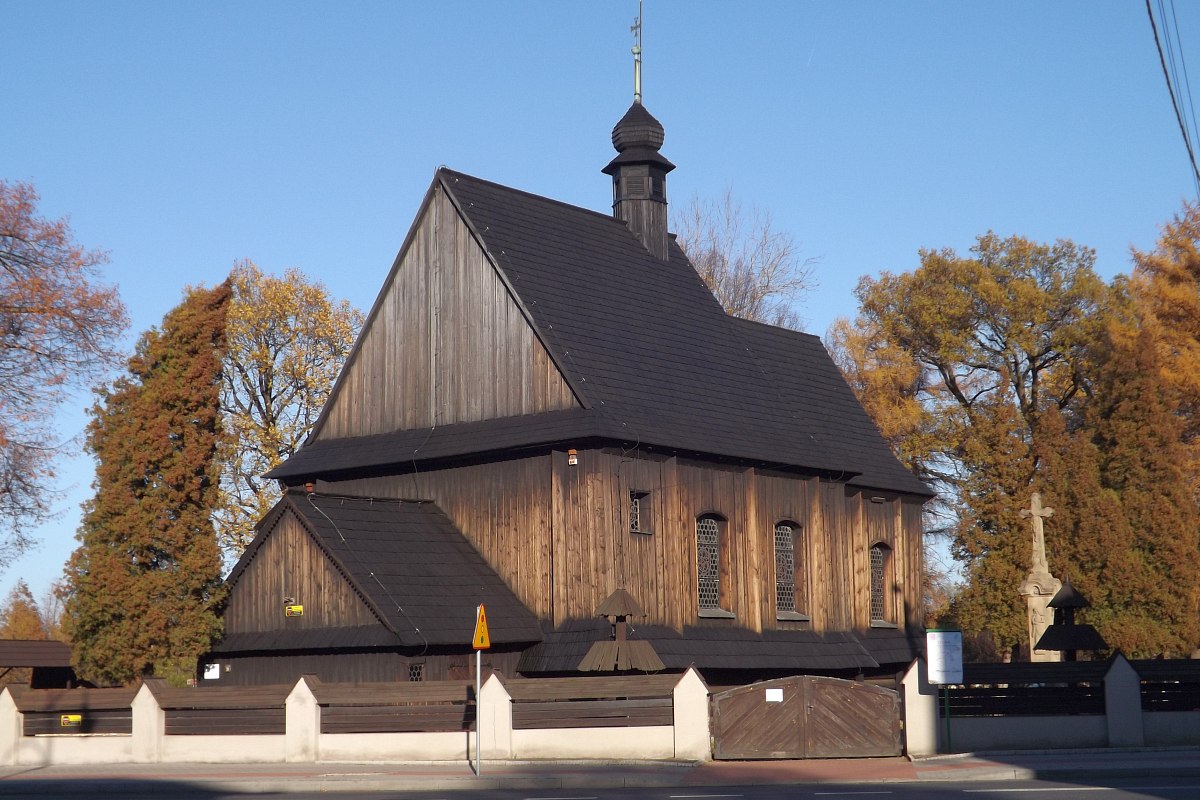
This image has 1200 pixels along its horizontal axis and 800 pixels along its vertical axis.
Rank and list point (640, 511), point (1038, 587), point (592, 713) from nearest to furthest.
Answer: point (592, 713), point (640, 511), point (1038, 587)

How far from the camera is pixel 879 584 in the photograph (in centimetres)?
3925

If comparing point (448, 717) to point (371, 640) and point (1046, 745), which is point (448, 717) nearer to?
point (371, 640)

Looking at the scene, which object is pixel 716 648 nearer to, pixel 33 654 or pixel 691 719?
pixel 691 719

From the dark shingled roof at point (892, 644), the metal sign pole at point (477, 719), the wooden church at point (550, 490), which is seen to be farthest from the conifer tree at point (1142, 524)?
the metal sign pole at point (477, 719)

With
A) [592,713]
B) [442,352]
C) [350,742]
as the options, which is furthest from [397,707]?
[442,352]

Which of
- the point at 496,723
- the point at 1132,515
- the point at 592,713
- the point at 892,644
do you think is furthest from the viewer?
the point at 1132,515

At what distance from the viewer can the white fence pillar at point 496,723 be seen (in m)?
23.8

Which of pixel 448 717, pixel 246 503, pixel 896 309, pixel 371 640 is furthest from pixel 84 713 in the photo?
pixel 896 309

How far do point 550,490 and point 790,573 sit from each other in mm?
7300

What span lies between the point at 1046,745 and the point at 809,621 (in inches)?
379

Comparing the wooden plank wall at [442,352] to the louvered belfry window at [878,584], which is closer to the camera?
the wooden plank wall at [442,352]

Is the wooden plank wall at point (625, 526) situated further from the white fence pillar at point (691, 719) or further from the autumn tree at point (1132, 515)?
the autumn tree at point (1132, 515)

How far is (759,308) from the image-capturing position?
58.4 m

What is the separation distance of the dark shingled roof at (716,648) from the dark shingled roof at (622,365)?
12.3 feet
